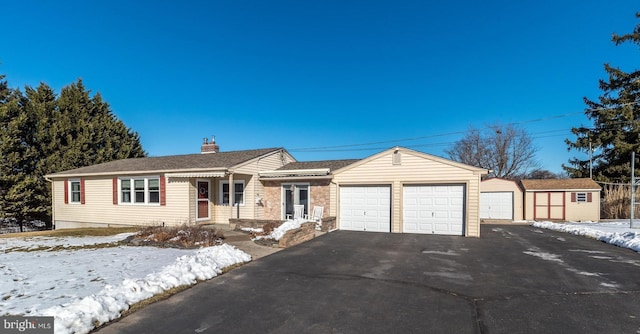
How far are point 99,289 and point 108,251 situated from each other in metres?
4.17

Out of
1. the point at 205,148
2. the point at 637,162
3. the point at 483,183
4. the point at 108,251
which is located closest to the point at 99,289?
the point at 108,251

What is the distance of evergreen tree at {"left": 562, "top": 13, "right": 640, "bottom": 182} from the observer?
79.4ft

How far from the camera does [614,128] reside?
25.2 metres

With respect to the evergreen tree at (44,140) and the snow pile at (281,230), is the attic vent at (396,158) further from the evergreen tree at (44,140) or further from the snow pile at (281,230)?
the evergreen tree at (44,140)

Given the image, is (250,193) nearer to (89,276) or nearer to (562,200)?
(89,276)

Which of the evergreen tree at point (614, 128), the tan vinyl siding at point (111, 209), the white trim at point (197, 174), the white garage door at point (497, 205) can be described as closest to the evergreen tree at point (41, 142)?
the tan vinyl siding at point (111, 209)

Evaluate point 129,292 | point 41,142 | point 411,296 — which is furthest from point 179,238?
point 41,142

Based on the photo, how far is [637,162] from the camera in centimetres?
2420

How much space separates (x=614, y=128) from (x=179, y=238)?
3269cm

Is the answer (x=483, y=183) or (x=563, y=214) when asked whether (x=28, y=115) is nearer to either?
(x=483, y=183)

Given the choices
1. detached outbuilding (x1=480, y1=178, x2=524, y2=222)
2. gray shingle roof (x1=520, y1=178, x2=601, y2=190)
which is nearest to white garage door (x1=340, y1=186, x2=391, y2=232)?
detached outbuilding (x1=480, y1=178, x2=524, y2=222)

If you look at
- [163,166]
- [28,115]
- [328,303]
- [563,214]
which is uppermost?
[28,115]

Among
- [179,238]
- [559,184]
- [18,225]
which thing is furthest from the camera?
[18,225]

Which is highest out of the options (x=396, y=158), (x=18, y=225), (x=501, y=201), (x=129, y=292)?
(x=396, y=158)
